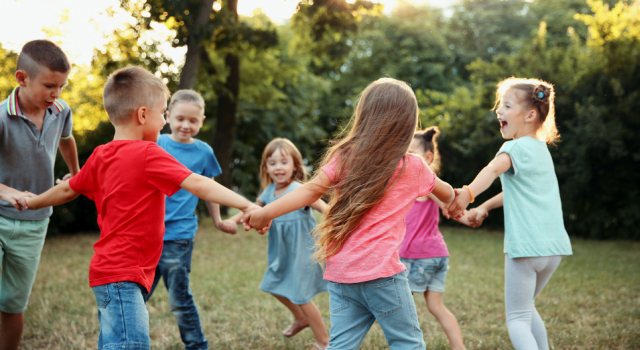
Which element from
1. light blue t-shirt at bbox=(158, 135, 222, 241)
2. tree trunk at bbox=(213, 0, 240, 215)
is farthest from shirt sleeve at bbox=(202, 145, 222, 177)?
tree trunk at bbox=(213, 0, 240, 215)

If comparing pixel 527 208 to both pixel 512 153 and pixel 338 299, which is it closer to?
pixel 512 153

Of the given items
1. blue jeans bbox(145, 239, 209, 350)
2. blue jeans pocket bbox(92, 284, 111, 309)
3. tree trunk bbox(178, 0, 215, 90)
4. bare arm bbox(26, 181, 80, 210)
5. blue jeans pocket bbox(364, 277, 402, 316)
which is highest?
tree trunk bbox(178, 0, 215, 90)

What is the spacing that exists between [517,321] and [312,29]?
10780 millimetres

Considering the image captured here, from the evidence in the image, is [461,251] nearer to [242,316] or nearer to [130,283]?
[242,316]

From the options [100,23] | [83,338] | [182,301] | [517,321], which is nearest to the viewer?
[517,321]

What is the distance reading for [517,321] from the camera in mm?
2832

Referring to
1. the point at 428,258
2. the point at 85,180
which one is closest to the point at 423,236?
the point at 428,258

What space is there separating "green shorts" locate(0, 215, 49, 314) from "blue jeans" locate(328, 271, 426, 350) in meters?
2.04

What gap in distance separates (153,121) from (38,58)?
3.45 ft

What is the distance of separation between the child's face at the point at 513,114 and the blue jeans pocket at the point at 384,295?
4.45 feet

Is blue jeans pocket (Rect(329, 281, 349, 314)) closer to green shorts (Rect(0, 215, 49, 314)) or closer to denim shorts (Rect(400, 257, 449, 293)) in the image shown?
denim shorts (Rect(400, 257, 449, 293))

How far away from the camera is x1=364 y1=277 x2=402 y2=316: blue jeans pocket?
2.17 meters

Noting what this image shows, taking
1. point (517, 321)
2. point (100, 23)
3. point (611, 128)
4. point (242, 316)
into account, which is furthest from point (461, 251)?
point (100, 23)

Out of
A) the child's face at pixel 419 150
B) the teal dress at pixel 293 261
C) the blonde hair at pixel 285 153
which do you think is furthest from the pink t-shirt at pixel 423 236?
the blonde hair at pixel 285 153
